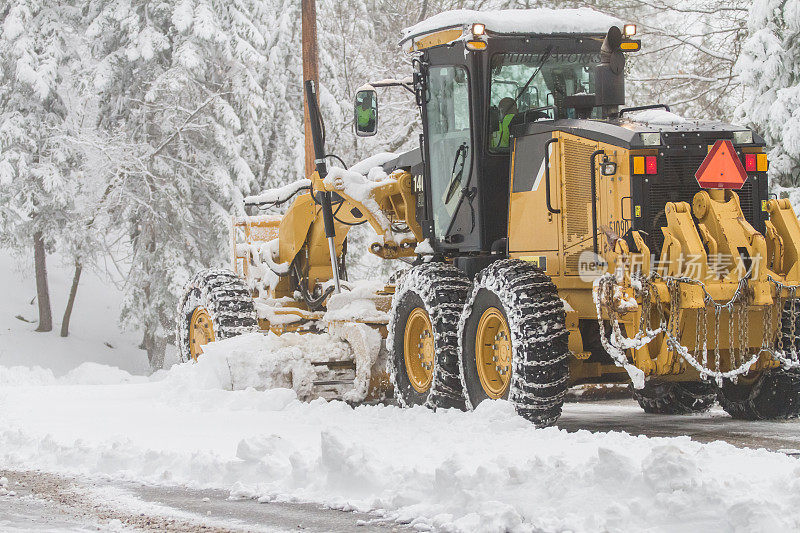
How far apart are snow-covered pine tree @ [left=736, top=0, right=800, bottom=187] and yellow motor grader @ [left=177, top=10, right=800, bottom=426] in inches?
296

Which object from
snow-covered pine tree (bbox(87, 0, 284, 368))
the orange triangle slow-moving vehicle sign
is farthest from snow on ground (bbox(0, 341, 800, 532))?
snow-covered pine tree (bbox(87, 0, 284, 368))

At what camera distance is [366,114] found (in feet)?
36.3

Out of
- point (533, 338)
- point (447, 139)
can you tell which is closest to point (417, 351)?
point (447, 139)

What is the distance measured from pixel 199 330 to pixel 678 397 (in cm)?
600

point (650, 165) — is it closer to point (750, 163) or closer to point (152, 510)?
point (750, 163)

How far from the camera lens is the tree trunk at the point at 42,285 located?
29938 millimetres

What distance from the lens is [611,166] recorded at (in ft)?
28.7

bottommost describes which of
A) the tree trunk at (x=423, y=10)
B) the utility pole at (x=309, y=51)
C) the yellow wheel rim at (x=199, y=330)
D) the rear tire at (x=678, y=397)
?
the rear tire at (x=678, y=397)

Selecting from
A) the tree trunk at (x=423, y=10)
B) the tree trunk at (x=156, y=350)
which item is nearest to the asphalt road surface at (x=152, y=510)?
the tree trunk at (x=423, y=10)

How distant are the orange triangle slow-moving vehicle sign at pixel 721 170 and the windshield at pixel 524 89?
164cm

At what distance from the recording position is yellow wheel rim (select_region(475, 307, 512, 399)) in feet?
30.3

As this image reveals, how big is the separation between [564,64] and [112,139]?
1645 centimetres

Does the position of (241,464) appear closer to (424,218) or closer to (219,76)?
(424,218)

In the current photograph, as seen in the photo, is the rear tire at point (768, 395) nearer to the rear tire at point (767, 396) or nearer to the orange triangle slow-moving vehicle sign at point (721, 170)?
the rear tire at point (767, 396)
